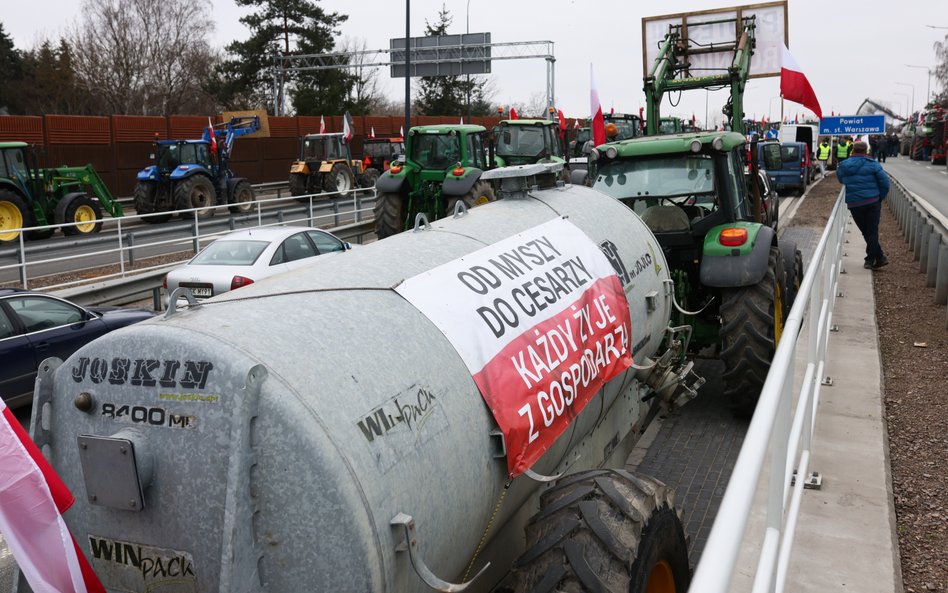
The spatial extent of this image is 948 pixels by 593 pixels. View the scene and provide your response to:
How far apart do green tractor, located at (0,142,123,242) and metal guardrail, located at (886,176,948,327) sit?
2059cm

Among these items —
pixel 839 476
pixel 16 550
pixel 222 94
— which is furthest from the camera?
pixel 222 94

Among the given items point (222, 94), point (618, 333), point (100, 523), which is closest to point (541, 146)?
point (618, 333)

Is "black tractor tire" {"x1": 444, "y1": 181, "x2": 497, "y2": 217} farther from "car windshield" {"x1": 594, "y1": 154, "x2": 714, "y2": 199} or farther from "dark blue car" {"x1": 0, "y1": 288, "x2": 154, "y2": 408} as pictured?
"car windshield" {"x1": 594, "y1": 154, "x2": 714, "y2": 199}

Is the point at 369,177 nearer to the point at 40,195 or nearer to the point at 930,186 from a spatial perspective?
the point at 40,195

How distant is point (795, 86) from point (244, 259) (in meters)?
9.15

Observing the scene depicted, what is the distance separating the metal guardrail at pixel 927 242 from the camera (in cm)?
1093

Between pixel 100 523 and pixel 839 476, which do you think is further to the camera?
pixel 839 476

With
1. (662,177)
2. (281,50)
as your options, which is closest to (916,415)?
(662,177)

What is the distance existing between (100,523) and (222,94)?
2436 inches

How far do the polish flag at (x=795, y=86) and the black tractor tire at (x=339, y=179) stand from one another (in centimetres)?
2227

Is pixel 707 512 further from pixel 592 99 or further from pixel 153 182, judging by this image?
pixel 153 182

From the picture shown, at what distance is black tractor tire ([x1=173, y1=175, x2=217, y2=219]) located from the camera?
27.6 meters

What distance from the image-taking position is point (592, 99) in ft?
43.8

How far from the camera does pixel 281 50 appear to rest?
60.5m
